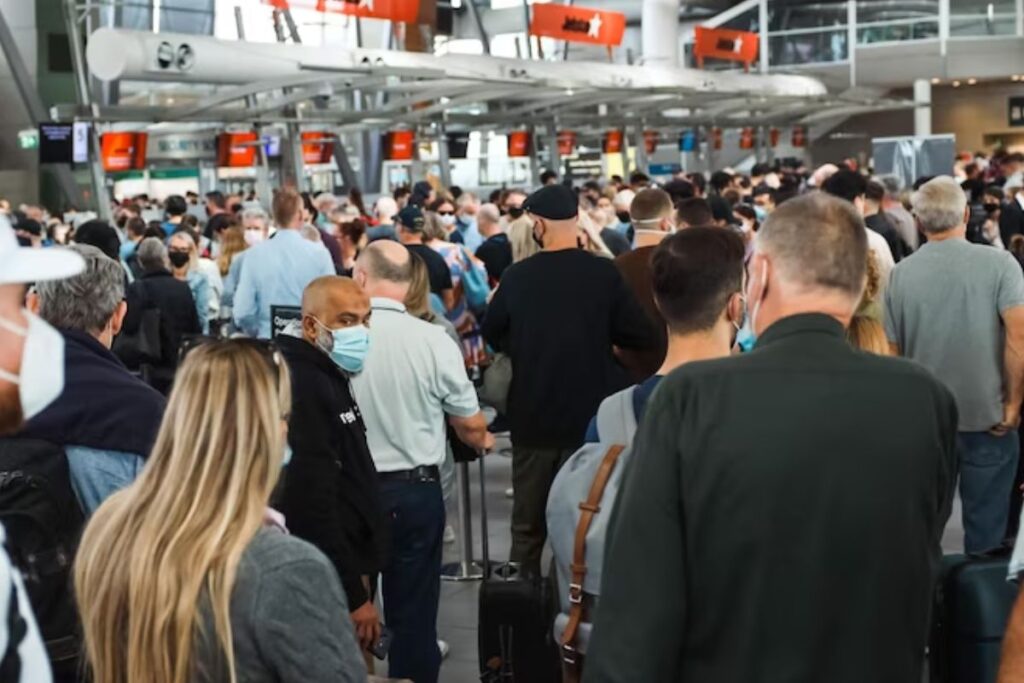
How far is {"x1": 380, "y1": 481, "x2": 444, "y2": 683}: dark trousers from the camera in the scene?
17.5 ft

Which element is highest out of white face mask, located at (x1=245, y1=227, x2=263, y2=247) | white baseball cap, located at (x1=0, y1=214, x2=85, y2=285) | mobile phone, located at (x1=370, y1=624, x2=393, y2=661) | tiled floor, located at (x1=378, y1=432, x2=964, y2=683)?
white baseball cap, located at (x1=0, y1=214, x2=85, y2=285)

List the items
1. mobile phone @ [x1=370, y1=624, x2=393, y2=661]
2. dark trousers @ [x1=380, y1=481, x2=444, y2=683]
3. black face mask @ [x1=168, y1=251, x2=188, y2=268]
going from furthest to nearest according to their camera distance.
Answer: black face mask @ [x1=168, y1=251, x2=188, y2=268] < dark trousers @ [x1=380, y1=481, x2=444, y2=683] < mobile phone @ [x1=370, y1=624, x2=393, y2=661]

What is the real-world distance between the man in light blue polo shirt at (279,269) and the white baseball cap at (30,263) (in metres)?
7.79

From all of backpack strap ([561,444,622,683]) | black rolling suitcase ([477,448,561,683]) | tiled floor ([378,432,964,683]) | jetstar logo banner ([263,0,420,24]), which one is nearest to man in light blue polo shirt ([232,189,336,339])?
tiled floor ([378,432,964,683])

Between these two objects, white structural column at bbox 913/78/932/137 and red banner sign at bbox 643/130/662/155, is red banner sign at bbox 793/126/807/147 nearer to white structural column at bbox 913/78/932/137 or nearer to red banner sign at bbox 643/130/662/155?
white structural column at bbox 913/78/932/137

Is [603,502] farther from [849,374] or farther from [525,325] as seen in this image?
[525,325]

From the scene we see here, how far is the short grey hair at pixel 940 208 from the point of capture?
629 centimetres

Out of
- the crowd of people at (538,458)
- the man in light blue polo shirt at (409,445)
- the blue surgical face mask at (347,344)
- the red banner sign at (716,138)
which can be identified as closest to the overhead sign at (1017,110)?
the red banner sign at (716,138)

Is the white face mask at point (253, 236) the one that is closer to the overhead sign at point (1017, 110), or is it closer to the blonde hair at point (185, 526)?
the blonde hair at point (185, 526)

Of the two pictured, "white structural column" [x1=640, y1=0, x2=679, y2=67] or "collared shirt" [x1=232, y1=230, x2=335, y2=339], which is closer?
"collared shirt" [x1=232, y1=230, x2=335, y2=339]

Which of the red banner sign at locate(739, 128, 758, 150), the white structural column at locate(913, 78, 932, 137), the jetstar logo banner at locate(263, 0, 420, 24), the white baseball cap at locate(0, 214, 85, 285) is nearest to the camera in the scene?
the white baseball cap at locate(0, 214, 85, 285)

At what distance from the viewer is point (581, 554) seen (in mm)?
3469

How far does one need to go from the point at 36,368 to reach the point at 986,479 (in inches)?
207

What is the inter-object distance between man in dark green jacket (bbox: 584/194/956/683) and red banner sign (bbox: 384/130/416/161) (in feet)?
68.2
